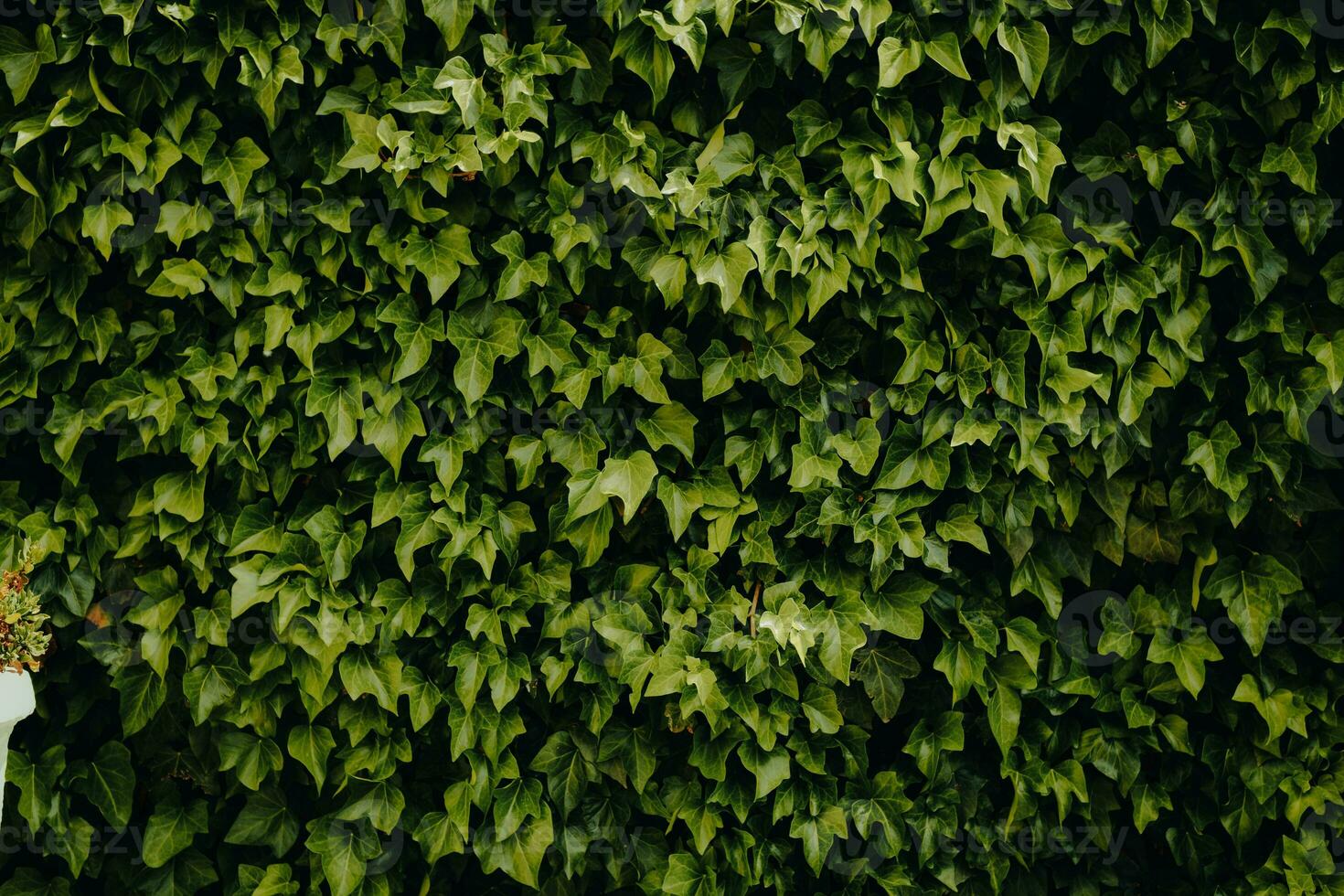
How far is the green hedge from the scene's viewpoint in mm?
2283

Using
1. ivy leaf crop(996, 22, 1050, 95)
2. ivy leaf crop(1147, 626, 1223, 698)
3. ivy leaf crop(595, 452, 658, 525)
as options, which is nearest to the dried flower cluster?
ivy leaf crop(595, 452, 658, 525)

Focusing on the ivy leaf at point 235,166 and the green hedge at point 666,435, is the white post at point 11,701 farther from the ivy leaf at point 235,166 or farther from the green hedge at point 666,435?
the ivy leaf at point 235,166

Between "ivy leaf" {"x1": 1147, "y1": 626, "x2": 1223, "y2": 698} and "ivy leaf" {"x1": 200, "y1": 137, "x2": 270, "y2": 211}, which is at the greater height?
"ivy leaf" {"x1": 200, "y1": 137, "x2": 270, "y2": 211}

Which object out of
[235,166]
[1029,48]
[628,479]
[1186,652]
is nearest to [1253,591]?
[1186,652]

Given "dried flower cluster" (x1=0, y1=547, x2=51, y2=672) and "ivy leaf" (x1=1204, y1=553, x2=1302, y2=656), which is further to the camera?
"ivy leaf" (x1=1204, y1=553, x2=1302, y2=656)

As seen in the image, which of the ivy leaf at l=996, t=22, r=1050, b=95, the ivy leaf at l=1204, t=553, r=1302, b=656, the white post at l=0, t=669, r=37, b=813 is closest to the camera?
the white post at l=0, t=669, r=37, b=813

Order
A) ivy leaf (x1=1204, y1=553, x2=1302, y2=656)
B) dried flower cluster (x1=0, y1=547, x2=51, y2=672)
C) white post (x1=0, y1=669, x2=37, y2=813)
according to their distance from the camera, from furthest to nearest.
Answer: ivy leaf (x1=1204, y1=553, x2=1302, y2=656)
dried flower cluster (x1=0, y1=547, x2=51, y2=672)
white post (x1=0, y1=669, x2=37, y2=813)

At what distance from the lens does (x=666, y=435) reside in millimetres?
2381

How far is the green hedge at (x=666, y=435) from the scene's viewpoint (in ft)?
7.49

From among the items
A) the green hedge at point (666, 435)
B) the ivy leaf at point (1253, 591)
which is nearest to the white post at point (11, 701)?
the green hedge at point (666, 435)

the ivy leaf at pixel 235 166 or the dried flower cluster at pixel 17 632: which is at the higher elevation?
the ivy leaf at pixel 235 166

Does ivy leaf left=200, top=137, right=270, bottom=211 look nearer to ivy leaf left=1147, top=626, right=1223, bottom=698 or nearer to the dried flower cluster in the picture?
the dried flower cluster

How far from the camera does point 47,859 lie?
2.59 meters

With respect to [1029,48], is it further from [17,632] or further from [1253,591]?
[17,632]
